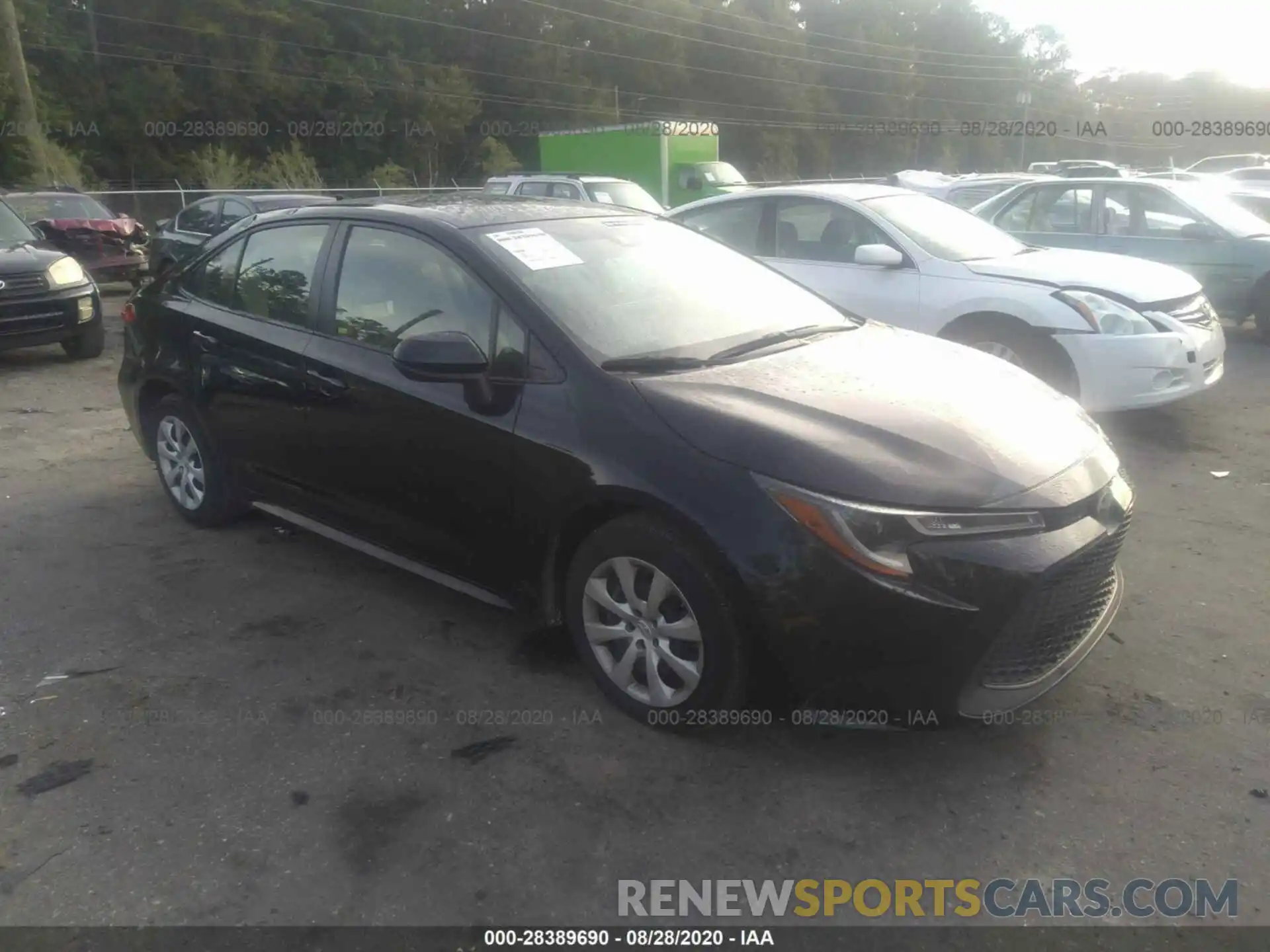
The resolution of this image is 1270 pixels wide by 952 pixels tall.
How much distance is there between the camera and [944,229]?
7.14 meters

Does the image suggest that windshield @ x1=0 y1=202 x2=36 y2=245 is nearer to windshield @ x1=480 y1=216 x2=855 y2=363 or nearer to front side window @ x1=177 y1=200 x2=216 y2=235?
front side window @ x1=177 y1=200 x2=216 y2=235

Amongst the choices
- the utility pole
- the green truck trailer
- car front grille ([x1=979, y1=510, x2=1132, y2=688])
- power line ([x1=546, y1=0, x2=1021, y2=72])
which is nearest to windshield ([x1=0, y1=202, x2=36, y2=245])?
car front grille ([x1=979, y1=510, x2=1132, y2=688])

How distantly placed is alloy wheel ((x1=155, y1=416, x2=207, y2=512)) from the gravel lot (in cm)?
59

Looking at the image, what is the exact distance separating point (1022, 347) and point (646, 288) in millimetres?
3568

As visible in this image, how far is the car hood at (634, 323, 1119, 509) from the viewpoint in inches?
116

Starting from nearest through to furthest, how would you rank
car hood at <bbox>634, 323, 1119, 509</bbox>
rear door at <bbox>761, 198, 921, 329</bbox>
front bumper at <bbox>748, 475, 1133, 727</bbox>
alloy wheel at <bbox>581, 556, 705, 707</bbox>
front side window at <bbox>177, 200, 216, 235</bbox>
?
Result: front bumper at <bbox>748, 475, 1133, 727</bbox>
car hood at <bbox>634, 323, 1119, 509</bbox>
alloy wheel at <bbox>581, 556, 705, 707</bbox>
rear door at <bbox>761, 198, 921, 329</bbox>
front side window at <bbox>177, 200, 216, 235</bbox>

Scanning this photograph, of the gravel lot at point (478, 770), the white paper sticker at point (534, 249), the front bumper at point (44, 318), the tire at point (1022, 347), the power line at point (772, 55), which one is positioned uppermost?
the power line at point (772, 55)

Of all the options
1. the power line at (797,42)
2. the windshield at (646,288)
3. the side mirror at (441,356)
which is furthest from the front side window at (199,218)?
the power line at (797,42)

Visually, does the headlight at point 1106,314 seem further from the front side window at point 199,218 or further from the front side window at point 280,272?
the front side window at point 199,218

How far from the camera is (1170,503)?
5.37m

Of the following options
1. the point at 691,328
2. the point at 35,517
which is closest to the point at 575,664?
the point at 691,328

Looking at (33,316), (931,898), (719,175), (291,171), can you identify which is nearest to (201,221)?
(33,316)

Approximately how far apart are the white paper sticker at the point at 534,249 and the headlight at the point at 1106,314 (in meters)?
3.85

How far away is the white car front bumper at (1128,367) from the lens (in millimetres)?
6234
